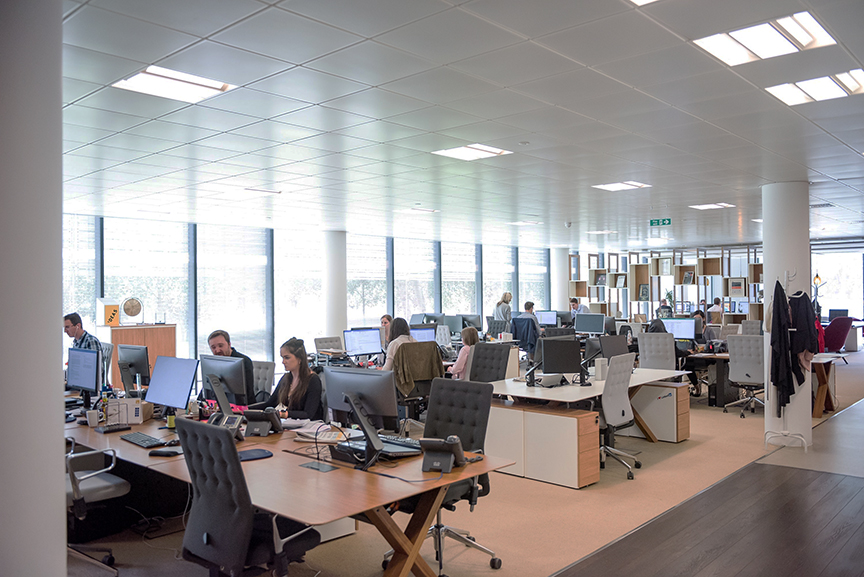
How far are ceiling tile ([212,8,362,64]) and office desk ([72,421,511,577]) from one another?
7.63ft

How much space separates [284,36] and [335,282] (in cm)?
1006

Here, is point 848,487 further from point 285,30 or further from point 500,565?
point 285,30

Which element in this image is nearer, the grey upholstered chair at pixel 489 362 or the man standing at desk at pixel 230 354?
the man standing at desk at pixel 230 354

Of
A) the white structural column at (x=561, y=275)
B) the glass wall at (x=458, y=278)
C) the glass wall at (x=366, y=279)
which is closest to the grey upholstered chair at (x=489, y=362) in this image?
the glass wall at (x=366, y=279)

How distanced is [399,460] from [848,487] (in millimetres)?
4206

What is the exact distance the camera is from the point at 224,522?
285cm

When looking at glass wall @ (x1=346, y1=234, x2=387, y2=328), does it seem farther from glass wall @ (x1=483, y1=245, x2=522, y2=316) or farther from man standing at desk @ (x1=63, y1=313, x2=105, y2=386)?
man standing at desk @ (x1=63, y1=313, x2=105, y2=386)

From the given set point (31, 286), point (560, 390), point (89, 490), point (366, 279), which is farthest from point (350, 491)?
point (366, 279)

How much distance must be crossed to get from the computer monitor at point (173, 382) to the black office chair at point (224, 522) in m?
1.53

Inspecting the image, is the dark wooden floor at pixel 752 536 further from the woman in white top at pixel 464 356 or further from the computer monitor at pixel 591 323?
the computer monitor at pixel 591 323

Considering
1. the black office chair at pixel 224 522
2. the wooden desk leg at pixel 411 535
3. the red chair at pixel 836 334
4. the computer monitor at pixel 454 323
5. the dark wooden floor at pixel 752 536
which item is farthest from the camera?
the red chair at pixel 836 334

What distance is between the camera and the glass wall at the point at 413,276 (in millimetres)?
15602

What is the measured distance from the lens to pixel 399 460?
3.61 m

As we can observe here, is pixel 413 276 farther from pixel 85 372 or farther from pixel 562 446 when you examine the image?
pixel 85 372
